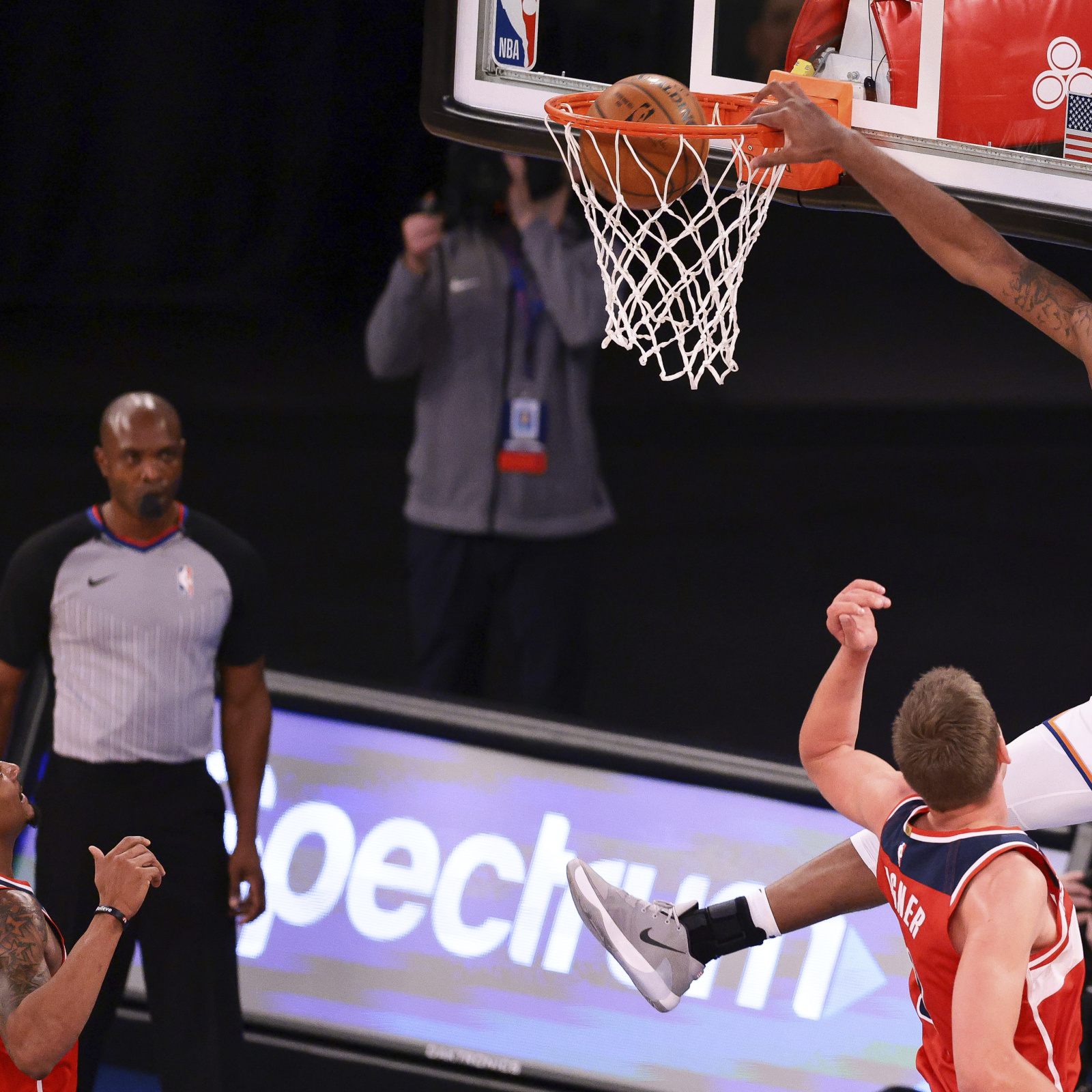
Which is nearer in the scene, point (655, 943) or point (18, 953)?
point (18, 953)

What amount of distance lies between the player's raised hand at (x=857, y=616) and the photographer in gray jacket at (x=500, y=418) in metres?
2.82

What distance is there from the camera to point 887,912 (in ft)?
14.8

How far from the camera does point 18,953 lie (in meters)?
2.87

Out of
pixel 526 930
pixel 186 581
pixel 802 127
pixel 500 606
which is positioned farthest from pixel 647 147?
pixel 500 606

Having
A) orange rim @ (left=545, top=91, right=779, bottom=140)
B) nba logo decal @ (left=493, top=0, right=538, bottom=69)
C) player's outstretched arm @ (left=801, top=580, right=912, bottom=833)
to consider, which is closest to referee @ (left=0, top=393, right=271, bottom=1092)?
nba logo decal @ (left=493, top=0, right=538, bottom=69)

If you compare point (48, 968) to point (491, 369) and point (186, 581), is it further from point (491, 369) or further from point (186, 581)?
point (491, 369)

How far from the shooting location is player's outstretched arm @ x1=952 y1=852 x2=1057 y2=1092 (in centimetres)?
250

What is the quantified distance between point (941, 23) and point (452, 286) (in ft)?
8.19

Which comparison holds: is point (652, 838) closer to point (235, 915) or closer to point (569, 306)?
point (235, 915)

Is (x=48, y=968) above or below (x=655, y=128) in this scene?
below

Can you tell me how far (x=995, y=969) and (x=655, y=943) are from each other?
1321 mm

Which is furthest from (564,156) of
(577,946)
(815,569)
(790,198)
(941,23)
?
(815,569)

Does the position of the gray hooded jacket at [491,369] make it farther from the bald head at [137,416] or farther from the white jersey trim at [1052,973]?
the white jersey trim at [1052,973]

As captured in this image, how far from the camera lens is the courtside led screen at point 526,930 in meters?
4.46
